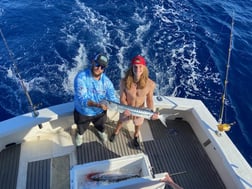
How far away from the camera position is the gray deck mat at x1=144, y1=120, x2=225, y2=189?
3865mm

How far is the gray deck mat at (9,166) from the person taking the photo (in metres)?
3.63

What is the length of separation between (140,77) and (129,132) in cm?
139

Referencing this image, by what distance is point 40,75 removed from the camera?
6840 millimetres

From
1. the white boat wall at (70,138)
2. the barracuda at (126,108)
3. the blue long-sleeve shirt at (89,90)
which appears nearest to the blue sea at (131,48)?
the white boat wall at (70,138)

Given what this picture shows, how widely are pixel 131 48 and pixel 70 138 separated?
14.4 feet

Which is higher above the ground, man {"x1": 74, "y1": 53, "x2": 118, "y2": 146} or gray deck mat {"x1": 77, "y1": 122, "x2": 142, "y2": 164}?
man {"x1": 74, "y1": 53, "x2": 118, "y2": 146}

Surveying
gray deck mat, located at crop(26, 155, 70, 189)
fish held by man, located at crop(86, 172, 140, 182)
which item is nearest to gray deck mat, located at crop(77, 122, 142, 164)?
gray deck mat, located at crop(26, 155, 70, 189)

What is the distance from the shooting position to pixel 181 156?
418cm

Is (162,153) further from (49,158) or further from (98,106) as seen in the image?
(49,158)

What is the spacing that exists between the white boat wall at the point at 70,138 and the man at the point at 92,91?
18.2 inches

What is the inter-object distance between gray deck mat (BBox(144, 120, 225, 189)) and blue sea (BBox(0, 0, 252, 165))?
232 centimetres

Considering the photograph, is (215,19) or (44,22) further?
(215,19)

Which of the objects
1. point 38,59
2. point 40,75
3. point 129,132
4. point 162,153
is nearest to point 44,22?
point 38,59

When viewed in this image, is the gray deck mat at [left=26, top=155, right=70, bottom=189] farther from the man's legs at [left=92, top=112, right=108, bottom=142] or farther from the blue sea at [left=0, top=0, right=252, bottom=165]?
the blue sea at [left=0, top=0, right=252, bottom=165]
